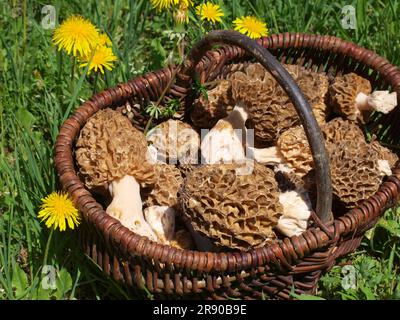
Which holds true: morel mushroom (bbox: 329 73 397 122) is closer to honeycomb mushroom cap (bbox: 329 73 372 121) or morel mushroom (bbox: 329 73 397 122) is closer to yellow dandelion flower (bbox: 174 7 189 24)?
honeycomb mushroom cap (bbox: 329 73 372 121)

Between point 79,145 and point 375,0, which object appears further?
point 375,0

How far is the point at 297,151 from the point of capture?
2203 millimetres

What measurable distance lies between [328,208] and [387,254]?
555 mm

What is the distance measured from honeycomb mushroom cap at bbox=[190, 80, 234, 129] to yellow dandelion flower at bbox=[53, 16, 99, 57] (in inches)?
17.7

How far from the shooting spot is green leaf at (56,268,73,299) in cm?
207

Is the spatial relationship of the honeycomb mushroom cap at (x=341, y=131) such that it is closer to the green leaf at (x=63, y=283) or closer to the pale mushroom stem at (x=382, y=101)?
the pale mushroom stem at (x=382, y=101)

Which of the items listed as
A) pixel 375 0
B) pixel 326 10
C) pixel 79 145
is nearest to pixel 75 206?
pixel 79 145

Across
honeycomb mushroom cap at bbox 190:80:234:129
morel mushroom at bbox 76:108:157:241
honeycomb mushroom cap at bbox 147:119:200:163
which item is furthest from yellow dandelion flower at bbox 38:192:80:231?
honeycomb mushroom cap at bbox 190:80:234:129

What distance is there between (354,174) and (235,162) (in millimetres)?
389

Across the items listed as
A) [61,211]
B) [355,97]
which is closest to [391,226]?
[355,97]

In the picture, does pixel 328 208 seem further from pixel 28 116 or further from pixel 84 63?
pixel 28 116

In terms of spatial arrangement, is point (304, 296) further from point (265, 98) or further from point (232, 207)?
point (265, 98)

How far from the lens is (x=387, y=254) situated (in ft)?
7.36

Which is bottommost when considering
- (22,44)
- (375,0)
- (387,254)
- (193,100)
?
(387,254)
